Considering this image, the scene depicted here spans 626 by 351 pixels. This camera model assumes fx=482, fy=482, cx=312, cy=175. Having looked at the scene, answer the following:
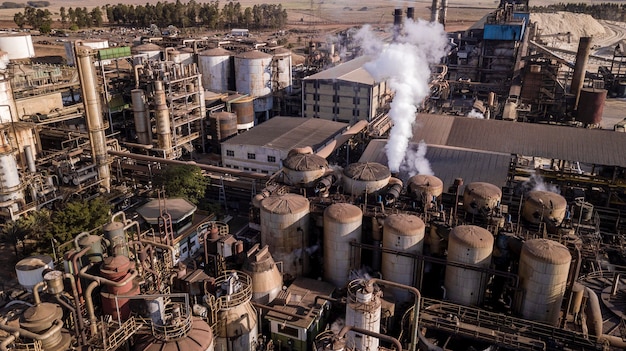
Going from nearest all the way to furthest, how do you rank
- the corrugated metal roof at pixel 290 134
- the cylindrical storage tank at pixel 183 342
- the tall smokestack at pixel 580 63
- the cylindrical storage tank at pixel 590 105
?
the cylindrical storage tank at pixel 183 342 < the corrugated metal roof at pixel 290 134 < the cylindrical storage tank at pixel 590 105 < the tall smokestack at pixel 580 63

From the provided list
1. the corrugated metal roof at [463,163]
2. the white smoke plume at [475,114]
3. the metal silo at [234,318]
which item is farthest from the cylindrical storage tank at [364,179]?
the white smoke plume at [475,114]

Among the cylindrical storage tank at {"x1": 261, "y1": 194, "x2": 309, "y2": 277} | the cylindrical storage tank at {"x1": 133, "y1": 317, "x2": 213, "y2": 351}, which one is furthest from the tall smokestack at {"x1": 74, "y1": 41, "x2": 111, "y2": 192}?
the cylindrical storage tank at {"x1": 133, "y1": 317, "x2": 213, "y2": 351}

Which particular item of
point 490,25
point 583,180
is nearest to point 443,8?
point 490,25

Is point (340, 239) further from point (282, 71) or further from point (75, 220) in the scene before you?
point (282, 71)

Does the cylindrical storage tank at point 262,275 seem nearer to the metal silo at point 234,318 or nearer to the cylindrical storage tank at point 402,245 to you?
the metal silo at point 234,318

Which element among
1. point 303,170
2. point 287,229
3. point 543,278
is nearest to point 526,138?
point 543,278
